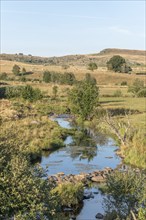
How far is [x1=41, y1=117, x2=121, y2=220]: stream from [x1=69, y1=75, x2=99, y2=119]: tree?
9219 millimetres

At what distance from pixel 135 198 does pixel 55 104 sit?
171 ft

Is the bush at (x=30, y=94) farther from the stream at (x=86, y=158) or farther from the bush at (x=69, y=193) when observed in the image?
the bush at (x=69, y=193)

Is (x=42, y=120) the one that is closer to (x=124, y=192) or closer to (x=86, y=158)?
(x=86, y=158)

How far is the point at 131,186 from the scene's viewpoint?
1892 centimetres

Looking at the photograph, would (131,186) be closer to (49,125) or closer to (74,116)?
(49,125)

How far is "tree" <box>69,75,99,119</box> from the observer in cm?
5406

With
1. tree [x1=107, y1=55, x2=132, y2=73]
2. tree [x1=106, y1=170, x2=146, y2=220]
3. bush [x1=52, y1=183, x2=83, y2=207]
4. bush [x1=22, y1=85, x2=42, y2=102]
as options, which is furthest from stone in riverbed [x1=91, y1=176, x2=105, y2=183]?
tree [x1=107, y1=55, x2=132, y2=73]

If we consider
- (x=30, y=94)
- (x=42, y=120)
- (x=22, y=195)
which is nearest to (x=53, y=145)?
(x=42, y=120)

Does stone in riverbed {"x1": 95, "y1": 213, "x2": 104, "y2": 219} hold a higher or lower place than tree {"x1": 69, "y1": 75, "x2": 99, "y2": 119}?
lower

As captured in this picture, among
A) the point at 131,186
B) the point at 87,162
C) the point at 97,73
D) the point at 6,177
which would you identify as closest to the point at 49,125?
the point at 87,162

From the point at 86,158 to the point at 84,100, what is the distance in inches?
760

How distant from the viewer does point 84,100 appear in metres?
54.1

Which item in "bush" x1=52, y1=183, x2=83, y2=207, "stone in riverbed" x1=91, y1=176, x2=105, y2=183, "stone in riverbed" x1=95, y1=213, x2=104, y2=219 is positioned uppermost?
"bush" x1=52, y1=183, x2=83, y2=207

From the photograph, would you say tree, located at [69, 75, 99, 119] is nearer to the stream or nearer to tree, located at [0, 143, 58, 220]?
the stream
